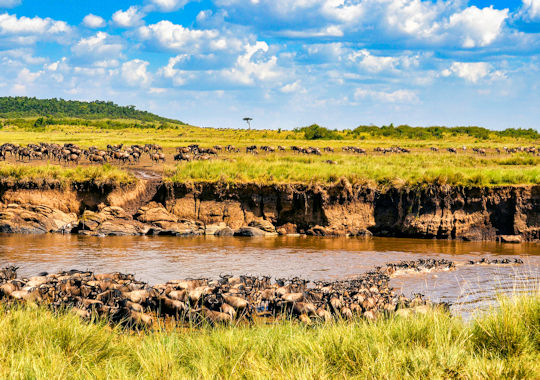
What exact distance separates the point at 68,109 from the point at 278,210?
128639mm

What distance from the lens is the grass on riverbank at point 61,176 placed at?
84.0ft

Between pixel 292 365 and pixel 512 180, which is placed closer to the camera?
pixel 292 365

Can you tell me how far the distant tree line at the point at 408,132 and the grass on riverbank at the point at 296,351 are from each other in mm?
58006

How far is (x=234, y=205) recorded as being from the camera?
25422 mm

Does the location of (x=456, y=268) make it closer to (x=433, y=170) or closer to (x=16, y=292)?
(x=433, y=170)

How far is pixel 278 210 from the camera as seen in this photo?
83.2ft

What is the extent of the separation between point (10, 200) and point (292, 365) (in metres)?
23.2

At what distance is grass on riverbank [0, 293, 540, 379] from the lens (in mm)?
5906

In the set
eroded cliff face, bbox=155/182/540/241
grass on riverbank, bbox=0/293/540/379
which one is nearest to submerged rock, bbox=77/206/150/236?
eroded cliff face, bbox=155/182/540/241

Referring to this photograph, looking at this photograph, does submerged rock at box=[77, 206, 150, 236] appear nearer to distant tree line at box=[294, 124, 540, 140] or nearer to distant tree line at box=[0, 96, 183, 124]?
distant tree line at box=[294, 124, 540, 140]

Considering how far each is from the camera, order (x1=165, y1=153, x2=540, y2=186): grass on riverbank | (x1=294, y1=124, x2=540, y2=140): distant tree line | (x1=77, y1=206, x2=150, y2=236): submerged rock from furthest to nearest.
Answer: (x1=294, y1=124, x2=540, y2=140): distant tree line, (x1=165, y1=153, x2=540, y2=186): grass on riverbank, (x1=77, y1=206, x2=150, y2=236): submerged rock

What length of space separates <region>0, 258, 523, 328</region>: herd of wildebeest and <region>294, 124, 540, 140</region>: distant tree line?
53.3 meters

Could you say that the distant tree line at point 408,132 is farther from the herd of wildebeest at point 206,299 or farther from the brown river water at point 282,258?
the herd of wildebeest at point 206,299

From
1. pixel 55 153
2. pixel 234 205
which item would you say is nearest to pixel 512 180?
pixel 234 205
